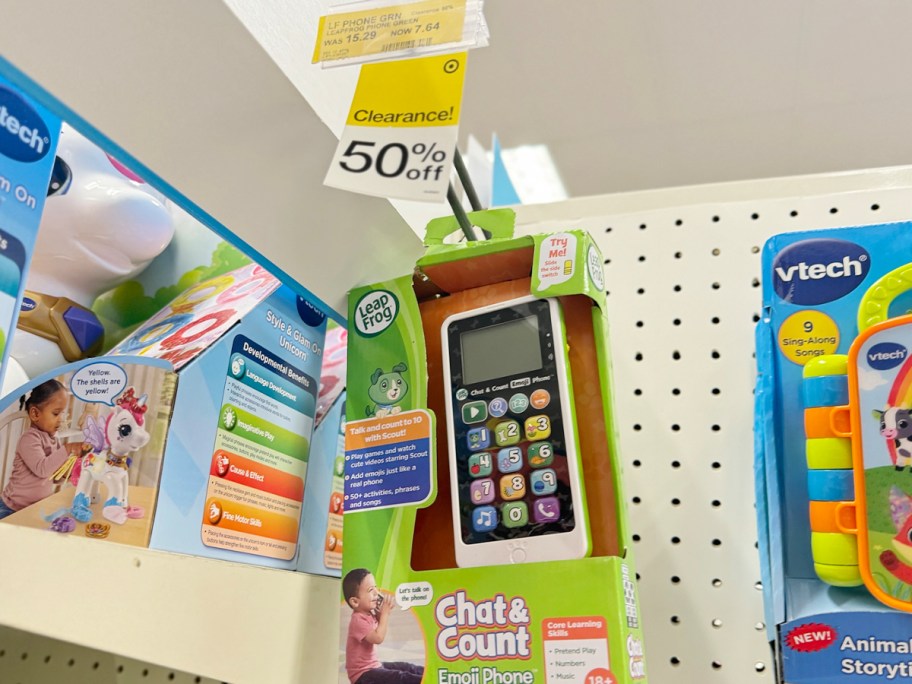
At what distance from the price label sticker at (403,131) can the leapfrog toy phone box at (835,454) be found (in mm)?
337

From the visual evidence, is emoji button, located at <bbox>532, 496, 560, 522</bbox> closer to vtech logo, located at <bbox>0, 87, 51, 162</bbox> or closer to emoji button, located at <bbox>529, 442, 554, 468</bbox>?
emoji button, located at <bbox>529, 442, 554, 468</bbox>

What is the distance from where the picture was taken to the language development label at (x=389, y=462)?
0.60 metres

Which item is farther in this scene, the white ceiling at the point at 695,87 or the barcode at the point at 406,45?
the white ceiling at the point at 695,87

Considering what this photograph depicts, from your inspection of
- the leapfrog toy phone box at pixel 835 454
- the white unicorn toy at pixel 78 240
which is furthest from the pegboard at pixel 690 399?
the white unicorn toy at pixel 78 240

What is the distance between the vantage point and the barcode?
1.55 feet

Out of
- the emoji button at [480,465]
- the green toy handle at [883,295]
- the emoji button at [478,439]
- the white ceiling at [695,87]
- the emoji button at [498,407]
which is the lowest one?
the emoji button at [480,465]

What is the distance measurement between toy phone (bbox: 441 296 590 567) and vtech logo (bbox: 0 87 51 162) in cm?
36

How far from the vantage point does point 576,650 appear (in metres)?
0.51

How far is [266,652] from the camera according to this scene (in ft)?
1.91

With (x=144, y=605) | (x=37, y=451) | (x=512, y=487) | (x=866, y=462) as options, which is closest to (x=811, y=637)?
(x=866, y=462)

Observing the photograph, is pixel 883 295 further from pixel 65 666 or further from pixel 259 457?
pixel 65 666

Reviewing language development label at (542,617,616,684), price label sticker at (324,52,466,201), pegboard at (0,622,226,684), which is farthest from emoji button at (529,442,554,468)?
pegboard at (0,622,226,684)

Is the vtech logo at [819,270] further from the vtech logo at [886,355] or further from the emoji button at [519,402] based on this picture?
the emoji button at [519,402]

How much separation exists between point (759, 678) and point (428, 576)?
0.32 meters
